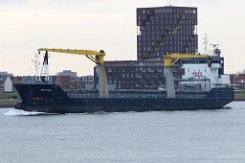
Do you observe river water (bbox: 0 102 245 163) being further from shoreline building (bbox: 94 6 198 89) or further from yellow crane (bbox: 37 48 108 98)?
shoreline building (bbox: 94 6 198 89)

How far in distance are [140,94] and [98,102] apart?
7.62m

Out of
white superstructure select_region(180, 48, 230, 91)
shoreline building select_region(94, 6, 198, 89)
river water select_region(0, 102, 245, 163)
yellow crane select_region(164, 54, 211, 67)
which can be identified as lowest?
river water select_region(0, 102, 245, 163)

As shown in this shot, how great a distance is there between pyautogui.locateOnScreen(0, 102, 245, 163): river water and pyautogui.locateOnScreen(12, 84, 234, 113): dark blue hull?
132 inches

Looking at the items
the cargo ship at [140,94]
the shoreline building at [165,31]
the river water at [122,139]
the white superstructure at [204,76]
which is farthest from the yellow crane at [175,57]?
the shoreline building at [165,31]

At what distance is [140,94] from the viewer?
391ft

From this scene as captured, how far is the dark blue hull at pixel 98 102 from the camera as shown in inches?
4237

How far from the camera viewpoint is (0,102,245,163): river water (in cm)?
6186

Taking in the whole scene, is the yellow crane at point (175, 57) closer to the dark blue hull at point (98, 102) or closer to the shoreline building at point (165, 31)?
the dark blue hull at point (98, 102)

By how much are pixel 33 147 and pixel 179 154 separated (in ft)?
34.9

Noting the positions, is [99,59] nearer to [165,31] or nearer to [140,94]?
[140,94]

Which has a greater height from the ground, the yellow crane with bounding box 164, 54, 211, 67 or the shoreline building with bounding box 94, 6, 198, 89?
the shoreline building with bounding box 94, 6, 198, 89

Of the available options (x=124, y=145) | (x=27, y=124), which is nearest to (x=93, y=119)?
(x=27, y=124)

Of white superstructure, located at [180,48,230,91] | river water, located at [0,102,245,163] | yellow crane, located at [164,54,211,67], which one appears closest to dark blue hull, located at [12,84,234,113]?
river water, located at [0,102,245,163]

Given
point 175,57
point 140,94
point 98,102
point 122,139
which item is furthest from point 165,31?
point 122,139
